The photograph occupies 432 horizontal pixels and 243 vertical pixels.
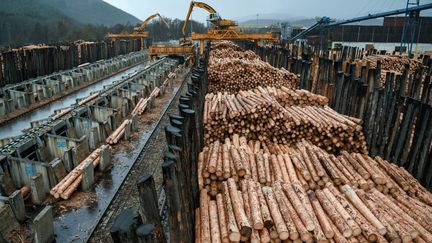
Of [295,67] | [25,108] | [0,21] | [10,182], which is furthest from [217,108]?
[0,21]

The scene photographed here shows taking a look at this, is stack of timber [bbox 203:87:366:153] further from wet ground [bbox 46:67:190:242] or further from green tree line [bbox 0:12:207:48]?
green tree line [bbox 0:12:207:48]

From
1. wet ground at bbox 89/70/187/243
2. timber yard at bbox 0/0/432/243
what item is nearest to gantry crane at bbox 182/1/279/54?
timber yard at bbox 0/0/432/243

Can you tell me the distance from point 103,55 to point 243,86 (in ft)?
93.4

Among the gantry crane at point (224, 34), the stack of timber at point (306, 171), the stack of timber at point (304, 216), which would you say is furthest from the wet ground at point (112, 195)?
the gantry crane at point (224, 34)

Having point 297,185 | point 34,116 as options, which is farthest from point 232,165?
point 34,116

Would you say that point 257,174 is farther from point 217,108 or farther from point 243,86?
point 243,86

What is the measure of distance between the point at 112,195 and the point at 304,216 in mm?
5236

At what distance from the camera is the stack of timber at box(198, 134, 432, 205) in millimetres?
6180

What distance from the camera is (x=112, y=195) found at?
7.91 m

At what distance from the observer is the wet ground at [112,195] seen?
6.58 meters

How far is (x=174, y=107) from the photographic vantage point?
17.2 metres

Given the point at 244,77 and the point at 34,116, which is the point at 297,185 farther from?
the point at 34,116

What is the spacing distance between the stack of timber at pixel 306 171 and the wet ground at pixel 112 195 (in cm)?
250

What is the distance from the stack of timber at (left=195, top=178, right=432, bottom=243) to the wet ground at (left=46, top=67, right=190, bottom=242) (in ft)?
8.90
